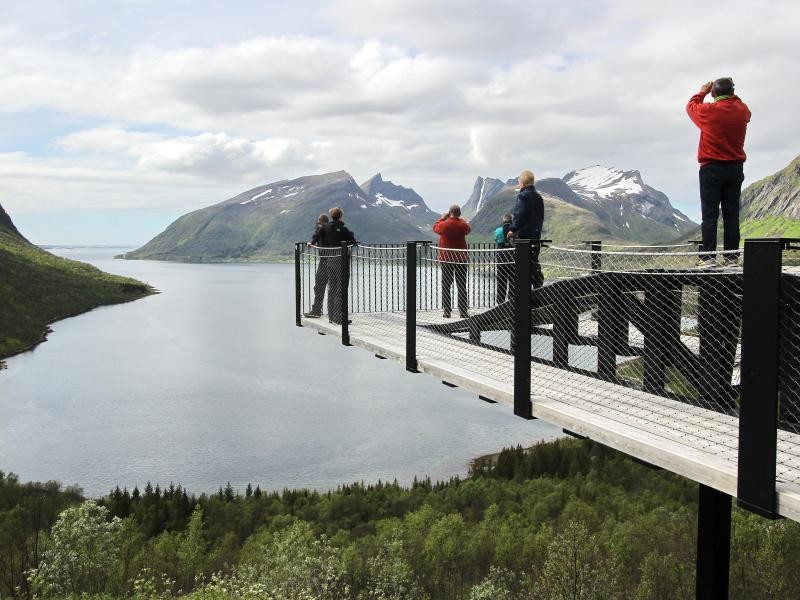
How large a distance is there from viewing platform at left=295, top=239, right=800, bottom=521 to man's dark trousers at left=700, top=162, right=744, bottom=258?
0.80 m

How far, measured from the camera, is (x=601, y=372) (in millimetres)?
8906

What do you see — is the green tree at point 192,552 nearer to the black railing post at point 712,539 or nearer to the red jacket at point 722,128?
the black railing post at point 712,539

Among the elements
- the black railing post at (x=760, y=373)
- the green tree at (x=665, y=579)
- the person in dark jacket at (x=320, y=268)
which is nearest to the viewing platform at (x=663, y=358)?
the black railing post at (x=760, y=373)

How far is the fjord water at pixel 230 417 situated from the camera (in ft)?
210

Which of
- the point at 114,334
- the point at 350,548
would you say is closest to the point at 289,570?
the point at 350,548

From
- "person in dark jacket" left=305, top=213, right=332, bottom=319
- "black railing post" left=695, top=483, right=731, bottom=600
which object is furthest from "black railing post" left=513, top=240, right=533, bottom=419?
"person in dark jacket" left=305, top=213, right=332, bottom=319

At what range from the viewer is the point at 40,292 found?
504ft

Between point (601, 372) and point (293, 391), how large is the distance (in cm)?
7949

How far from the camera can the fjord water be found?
6388 centimetres

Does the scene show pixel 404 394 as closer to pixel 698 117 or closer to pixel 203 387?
pixel 203 387

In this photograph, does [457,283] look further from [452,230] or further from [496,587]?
[496,587]

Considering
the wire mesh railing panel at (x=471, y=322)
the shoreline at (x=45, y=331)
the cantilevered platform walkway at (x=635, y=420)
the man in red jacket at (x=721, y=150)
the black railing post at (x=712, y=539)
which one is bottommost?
the shoreline at (x=45, y=331)

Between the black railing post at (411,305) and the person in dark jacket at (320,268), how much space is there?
4.99m

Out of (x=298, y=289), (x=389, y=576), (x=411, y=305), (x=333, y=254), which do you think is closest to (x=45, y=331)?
(x=389, y=576)
